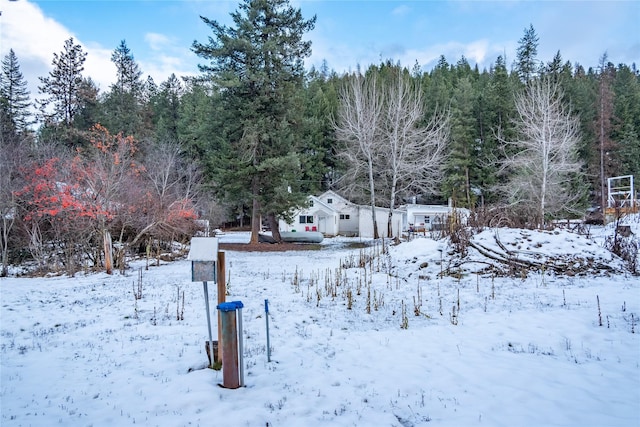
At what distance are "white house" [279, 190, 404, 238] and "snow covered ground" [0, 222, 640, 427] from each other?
74.9ft

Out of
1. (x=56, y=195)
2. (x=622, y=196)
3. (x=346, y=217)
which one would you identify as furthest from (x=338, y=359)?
(x=622, y=196)

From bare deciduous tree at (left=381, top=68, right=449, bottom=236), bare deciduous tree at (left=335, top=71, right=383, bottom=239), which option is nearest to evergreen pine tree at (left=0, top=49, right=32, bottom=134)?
bare deciduous tree at (left=335, top=71, right=383, bottom=239)

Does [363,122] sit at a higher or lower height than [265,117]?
higher

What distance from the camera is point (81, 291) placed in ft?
27.5

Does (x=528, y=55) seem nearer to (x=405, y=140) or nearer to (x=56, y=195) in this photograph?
(x=405, y=140)

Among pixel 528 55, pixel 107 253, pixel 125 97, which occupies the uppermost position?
pixel 528 55

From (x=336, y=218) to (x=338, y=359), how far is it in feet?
93.5

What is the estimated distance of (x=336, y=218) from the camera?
32688 mm

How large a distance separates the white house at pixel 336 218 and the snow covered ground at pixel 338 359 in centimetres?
2283

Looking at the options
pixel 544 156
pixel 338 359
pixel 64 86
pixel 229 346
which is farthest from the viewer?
pixel 64 86

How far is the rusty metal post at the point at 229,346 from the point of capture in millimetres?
3359

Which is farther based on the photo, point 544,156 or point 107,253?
point 544,156

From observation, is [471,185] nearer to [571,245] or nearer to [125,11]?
[571,245]

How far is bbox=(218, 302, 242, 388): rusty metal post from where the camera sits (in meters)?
3.36
